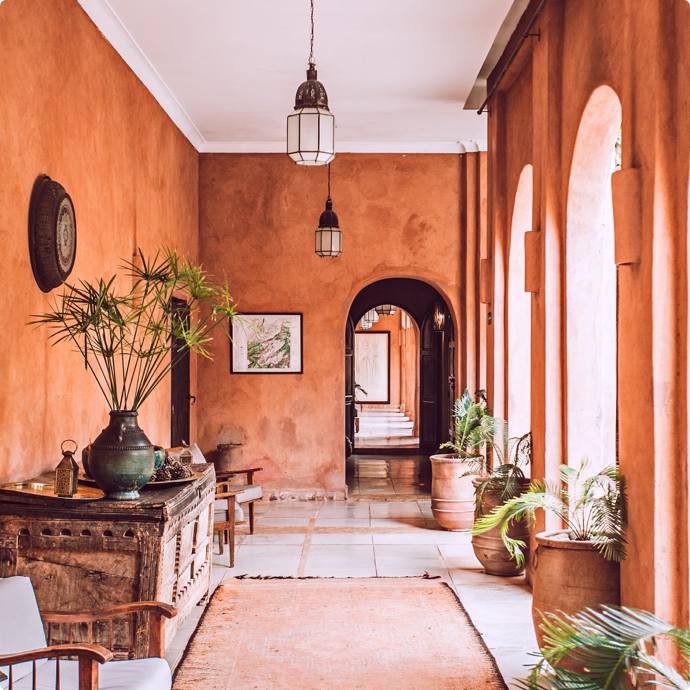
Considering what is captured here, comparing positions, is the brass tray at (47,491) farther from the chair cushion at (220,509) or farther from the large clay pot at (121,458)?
the chair cushion at (220,509)

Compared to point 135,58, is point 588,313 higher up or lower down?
lower down

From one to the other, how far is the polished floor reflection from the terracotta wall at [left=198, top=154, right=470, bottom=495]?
2.62ft

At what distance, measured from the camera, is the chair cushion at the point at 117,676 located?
8.52 feet

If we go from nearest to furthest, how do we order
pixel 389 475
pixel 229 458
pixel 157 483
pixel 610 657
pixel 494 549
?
pixel 610 657, pixel 157 483, pixel 494 549, pixel 229 458, pixel 389 475

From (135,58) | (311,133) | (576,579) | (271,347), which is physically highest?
(135,58)

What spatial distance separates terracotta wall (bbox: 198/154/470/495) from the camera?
867 cm

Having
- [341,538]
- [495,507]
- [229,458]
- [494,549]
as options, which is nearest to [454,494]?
[341,538]

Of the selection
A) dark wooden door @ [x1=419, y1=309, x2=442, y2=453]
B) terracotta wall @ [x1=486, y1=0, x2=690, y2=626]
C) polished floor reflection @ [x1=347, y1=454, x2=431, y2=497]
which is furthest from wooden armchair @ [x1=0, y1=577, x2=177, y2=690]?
dark wooden door @ [x1=419, y1=309, x2=442, y2=453]

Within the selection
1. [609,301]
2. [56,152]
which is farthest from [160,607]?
[609,301]

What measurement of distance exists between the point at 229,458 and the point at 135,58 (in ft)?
14.4

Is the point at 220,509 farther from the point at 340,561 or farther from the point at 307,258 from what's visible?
the point at 307,258

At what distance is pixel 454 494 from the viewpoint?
Answer: 6891 mm

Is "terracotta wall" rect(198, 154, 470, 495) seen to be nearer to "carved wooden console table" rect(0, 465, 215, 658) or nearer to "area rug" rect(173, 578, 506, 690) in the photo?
"area rug" rect(173, 578, 506, 690)

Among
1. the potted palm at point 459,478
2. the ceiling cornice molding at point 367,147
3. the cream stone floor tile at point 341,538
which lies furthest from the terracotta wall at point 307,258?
the potted palm at point 459,478
